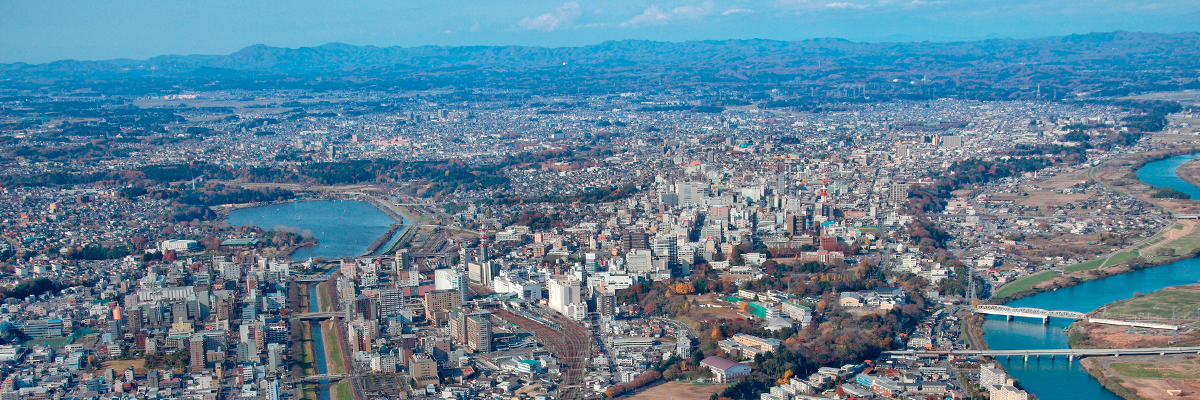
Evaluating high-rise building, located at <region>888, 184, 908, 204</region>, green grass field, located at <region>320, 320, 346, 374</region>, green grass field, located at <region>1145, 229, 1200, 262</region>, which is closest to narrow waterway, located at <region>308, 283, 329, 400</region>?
green grass field, located at <region>320, 320, 346, 374</region>

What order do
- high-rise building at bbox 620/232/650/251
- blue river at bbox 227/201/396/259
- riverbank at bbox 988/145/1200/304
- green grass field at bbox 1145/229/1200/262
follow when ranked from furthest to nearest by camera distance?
1. blue river at bbox 227/201/396/259
2. high-rise building at bbox 620/232/650/251
3. green grass field at bbox 1145/229/1200/262
4. riverbank at bbox 988/145/1200/304

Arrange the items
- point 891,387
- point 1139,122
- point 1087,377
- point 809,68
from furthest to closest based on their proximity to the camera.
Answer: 1. point 809,68
2. point 1139,122
3. point 1087,377
4. point 891,387

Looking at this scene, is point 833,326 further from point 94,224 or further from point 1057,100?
point 1057,100

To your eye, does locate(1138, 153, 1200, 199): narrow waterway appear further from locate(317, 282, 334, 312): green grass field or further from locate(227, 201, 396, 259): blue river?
locate(317, 282, 334, 312): green grass field

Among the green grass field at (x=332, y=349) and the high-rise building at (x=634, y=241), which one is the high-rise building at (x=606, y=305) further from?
the high-rise building at (x=634, y=241)

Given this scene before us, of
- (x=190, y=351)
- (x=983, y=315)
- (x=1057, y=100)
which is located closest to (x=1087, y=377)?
(x=983, y=315)

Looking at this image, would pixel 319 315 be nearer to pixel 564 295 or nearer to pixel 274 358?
pixel 274 358

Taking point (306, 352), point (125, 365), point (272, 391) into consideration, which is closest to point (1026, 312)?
point (306, 352)
